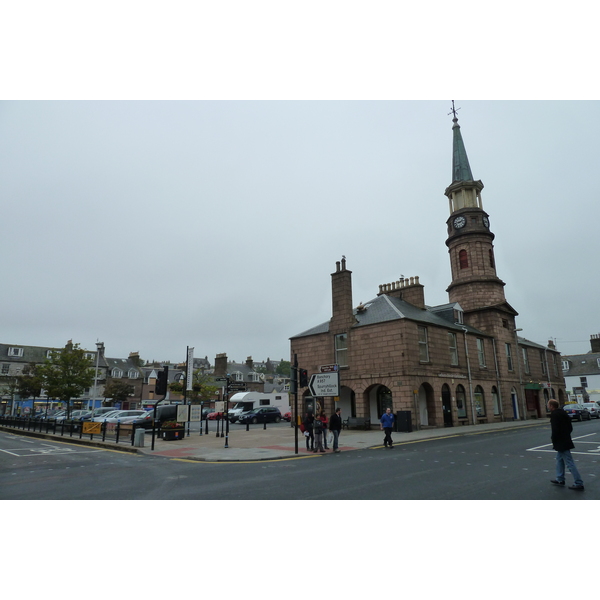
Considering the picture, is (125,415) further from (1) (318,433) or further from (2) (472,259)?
(2) (472,259)

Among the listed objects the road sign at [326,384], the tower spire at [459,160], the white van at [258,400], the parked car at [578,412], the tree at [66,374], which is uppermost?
the tower spire at [459,160]

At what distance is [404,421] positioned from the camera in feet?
81.4

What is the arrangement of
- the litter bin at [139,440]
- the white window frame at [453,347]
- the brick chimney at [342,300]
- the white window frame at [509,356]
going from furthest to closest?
the white window frame at [509,356], the white window frame at [453,347], the brick chimney at [342,300], the litter bin at [139,440]

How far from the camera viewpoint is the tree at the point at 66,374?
118 ft

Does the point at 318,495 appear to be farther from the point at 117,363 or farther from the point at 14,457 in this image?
the point at 117,363

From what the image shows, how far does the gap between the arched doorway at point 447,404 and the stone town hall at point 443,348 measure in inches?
2.6

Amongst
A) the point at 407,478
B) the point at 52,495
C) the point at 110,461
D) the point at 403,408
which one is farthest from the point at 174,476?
the point at 403,408

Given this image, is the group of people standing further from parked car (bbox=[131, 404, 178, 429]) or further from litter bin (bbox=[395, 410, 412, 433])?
parked car (bbox=[131, 404, 178, 429])

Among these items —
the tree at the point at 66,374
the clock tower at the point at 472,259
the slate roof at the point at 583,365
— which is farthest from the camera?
the slate roof at the point at 583,365

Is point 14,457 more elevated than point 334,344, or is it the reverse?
point 334,344

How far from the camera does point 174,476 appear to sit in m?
11.5

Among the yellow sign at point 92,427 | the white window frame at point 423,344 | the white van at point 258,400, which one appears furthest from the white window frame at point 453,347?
the white van at point 258,400

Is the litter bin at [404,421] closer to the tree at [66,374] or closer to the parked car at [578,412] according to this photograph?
the parked car at [578,412]

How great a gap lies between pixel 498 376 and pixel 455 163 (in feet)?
76.4
